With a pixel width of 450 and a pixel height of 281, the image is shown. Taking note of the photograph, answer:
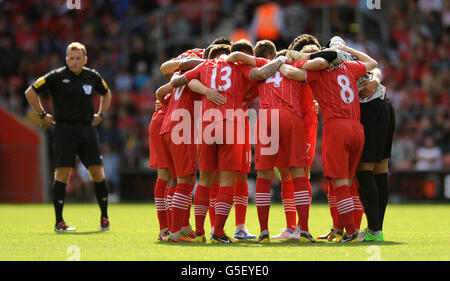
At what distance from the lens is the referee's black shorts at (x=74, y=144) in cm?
1120

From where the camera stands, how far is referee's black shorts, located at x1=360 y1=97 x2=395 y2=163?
8961mm

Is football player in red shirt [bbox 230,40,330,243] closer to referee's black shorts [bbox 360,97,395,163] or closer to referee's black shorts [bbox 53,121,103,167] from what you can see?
referee's black shorts [bbox 360,97,395,163]

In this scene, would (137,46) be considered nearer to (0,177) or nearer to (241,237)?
(0,177)

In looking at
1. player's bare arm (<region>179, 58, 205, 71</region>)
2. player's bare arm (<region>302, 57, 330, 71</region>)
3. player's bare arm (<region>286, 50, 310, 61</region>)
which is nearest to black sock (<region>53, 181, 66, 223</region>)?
player's bare arm (<region>179, 58, 205, 71</region>)

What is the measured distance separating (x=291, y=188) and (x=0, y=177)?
13.0 meters

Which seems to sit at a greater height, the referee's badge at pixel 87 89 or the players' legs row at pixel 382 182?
the referee's badge at pixel 87 89

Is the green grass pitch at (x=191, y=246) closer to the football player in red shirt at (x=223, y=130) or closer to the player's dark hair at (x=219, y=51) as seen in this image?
the football player in red shirt at (x=223, y=130)

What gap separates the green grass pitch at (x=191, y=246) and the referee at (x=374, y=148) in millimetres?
331

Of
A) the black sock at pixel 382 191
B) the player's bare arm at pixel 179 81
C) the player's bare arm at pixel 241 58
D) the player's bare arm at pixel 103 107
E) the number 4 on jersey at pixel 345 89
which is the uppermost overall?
the player's bare arm at pixel 241 58

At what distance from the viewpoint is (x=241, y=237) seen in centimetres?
945

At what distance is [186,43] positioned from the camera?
23.1 metres

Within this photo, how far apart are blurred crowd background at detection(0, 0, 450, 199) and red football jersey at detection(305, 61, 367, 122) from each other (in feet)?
35.5

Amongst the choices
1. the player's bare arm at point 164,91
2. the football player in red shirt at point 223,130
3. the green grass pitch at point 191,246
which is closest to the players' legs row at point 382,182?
the green grass pitch at point 191,246
